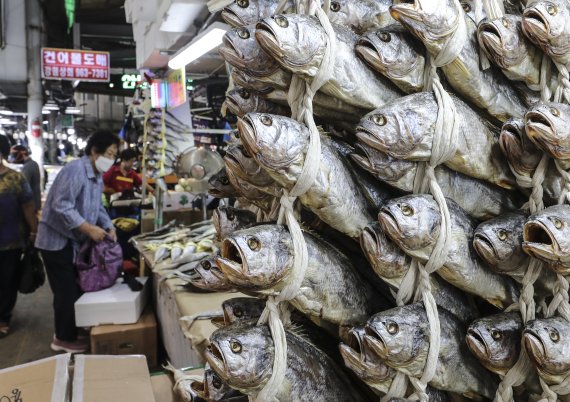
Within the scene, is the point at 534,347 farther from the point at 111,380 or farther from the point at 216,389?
the point at 111,380

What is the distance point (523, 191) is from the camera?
1310 mm

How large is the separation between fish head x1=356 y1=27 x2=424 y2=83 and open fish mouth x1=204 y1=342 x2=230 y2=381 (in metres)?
0.75

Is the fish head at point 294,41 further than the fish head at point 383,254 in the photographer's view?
No

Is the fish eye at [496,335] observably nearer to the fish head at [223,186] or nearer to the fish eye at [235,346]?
the fish eye at [235,346]

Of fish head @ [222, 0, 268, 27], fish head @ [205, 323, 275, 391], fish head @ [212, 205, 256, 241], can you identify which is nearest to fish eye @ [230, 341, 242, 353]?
fish head @ [205, 323, 275, 391]

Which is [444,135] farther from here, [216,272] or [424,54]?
[216,272]

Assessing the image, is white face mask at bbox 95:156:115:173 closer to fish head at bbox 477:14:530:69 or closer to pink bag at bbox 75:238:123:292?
pink bag at bbox 75:238:123:292

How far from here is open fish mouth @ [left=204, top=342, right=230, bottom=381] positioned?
1.05 m

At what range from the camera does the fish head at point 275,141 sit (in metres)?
1.02

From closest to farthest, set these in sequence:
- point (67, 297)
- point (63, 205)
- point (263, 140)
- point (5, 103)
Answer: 1. point (263, 140)
2. point (63, 205)
3. point (67, 297)
4. point (5, 103)

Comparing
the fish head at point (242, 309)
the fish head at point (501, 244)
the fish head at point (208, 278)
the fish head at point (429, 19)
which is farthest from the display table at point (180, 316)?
the fish head at point (429, 19)

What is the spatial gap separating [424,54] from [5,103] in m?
24.1

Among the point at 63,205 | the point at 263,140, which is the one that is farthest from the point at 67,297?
the point at 263,140

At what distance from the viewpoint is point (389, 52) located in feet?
3.68
